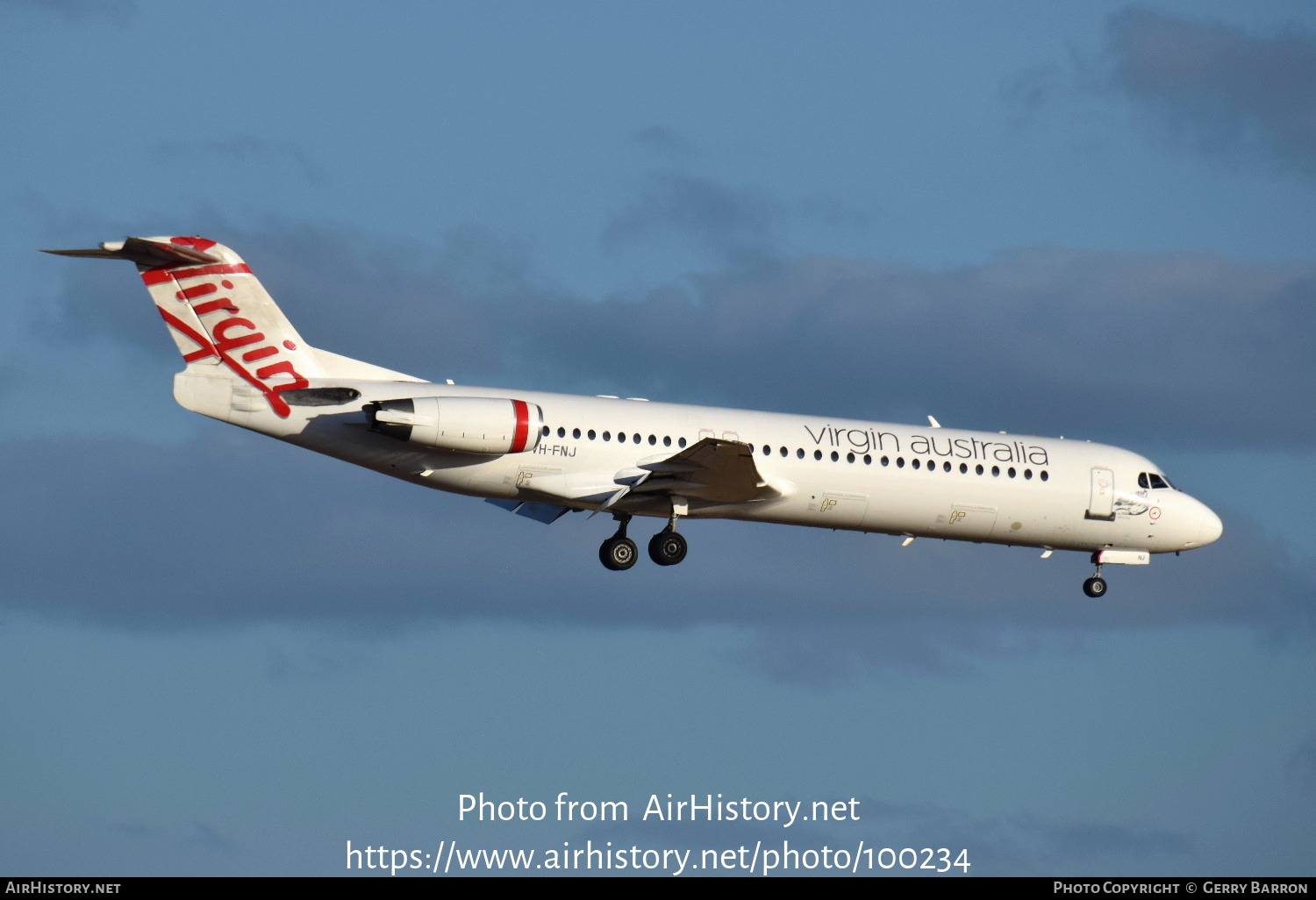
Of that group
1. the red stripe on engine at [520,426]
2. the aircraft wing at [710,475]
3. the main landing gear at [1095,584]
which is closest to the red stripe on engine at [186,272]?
the red stripe on engine at [520,426]

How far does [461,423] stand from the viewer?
28453mm

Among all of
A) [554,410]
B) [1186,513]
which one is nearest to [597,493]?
[554,410]

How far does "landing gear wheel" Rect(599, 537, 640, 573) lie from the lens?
31.7m

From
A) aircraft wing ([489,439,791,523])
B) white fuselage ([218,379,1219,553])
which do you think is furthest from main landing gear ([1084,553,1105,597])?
aircraft wing ([489,439,791,523])

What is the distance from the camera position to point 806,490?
31.3 meters

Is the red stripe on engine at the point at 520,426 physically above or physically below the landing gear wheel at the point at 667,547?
above

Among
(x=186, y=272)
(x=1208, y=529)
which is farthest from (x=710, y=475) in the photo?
(x=1208, y=529)

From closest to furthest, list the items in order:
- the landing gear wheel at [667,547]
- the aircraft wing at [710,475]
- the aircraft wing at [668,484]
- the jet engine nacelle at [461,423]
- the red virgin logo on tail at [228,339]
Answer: the jet engine nacelle at [461,423] → the aircraft wing at [710,475] → the red virgin logo on tail at [228,339] → the aircraft wing at [668,484] → the landing gear wheel at [667,547]

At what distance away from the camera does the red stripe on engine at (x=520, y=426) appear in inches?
1142

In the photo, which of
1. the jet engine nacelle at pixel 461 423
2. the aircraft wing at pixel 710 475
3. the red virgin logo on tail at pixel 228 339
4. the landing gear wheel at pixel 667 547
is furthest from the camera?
the landing gear wheel at pixel 667 547

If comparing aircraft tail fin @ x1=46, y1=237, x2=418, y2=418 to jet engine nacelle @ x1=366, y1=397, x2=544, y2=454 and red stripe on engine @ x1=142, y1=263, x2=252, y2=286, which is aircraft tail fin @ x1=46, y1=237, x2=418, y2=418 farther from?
jet engine nacelle @ x1=366, y1=397, x2=544, y2=454

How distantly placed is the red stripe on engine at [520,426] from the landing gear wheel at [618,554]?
3.46 m

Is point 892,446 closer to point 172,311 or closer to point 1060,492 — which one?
point 1060,492

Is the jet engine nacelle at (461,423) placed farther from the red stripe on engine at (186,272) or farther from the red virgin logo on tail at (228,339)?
the red stripe on engine at (186,272)
